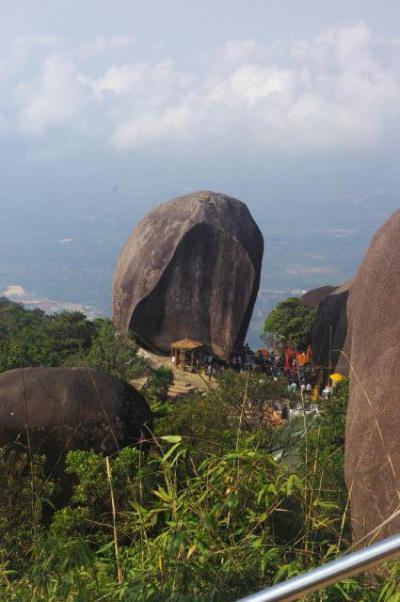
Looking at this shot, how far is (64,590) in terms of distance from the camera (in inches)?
83.0

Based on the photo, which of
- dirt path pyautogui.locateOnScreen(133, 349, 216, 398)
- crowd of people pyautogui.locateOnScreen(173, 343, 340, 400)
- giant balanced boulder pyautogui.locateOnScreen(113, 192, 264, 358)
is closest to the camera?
dirt path pyautogui.locateOnScreen(133, 349, 216, 398)

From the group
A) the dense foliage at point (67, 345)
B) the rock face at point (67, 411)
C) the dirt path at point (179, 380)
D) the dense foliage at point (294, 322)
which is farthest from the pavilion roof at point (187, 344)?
the rock face at point (67, 411)

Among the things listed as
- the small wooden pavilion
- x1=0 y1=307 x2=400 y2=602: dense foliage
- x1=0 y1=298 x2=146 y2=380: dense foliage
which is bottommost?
the small wooden pavilion

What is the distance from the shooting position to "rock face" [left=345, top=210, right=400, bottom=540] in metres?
3.41

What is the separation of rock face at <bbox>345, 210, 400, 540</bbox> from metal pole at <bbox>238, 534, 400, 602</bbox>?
6.11 ft

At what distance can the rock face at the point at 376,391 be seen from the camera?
11.2 ft

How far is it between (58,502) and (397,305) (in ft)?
12.5

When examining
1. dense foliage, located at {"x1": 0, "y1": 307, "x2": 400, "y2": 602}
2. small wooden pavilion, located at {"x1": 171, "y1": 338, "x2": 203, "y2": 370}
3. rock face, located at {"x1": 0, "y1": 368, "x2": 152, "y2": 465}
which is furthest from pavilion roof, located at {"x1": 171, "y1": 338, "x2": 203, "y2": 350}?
dense foliage, located at {"x1": 0, "y1": 307, "x2": 400, "y2": 602}

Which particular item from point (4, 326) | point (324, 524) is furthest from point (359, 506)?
point (4, 326)

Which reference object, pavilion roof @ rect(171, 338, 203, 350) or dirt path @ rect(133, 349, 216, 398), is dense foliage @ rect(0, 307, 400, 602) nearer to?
dirt path @ rect(133, 349, 216, 398)

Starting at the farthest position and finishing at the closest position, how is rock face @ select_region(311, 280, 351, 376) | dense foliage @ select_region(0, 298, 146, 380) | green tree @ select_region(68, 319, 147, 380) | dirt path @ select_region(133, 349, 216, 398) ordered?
rock face @ select_region(311, 280, 351, 376)
dirt path @ select_region(133, 349, 216, 398)
green tree @ select_region(68, 319, 147, 380)
dense foliage @ select_region(0, 298, 146, 380)

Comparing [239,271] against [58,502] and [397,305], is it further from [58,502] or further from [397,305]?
[397,305]

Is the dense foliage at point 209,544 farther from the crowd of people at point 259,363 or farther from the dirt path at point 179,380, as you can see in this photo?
the crowd of people at point 259,363

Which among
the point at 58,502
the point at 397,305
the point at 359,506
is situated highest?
the point at 397,305
